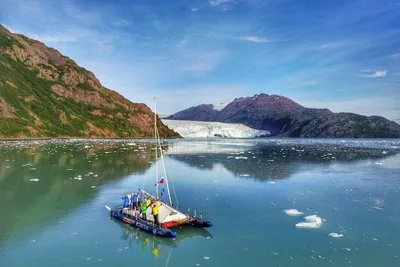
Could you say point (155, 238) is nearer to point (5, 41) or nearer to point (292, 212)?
point (292, 212)

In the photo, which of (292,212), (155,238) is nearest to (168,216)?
(155,238)

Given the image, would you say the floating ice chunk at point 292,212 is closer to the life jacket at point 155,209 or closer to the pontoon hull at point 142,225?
the pontoon hull at point 142,225

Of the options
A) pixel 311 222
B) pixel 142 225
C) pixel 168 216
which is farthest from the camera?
pixel 311 222

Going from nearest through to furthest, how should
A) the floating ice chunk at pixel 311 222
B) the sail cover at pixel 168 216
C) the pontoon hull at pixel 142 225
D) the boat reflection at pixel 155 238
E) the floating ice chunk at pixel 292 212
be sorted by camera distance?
the boat reflection at pixel 155 238 < the pontoon hull at pixel 142 225 < the sail cover at pixel 168 216 < the floating ice chunk at pixel 311 222 < the floating ice chunk at pixel 292 212

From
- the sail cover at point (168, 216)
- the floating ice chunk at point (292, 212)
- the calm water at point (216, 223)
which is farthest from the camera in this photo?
the floating ice chunk at point (292, 212)

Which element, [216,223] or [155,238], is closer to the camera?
[155,238]

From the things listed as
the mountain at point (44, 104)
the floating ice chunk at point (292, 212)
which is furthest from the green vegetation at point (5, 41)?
the floating ice chunk at point (292, 212)

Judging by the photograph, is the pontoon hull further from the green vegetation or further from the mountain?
the green vegetation
